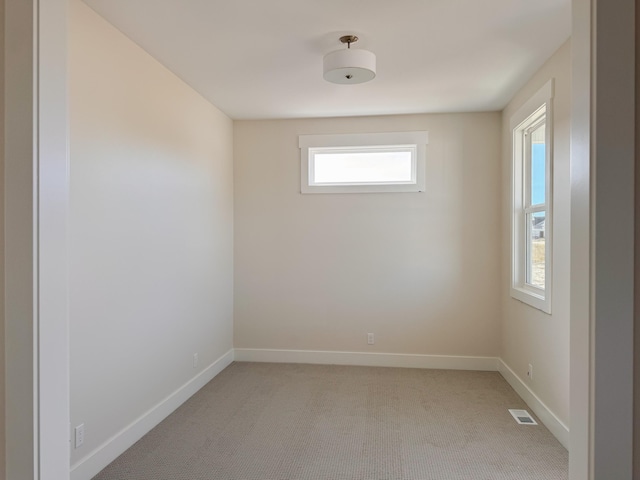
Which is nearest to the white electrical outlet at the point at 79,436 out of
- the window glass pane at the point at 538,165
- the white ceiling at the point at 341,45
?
the white ceiling at the point at 341,45

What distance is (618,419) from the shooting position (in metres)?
1.19

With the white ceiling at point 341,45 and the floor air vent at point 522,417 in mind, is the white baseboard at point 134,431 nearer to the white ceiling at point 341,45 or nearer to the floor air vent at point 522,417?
the white ceiling at point 341,45

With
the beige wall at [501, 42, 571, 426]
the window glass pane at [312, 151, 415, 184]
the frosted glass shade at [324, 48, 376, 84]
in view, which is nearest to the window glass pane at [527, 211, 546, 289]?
the beige wall at [501, 42, 571, 426]

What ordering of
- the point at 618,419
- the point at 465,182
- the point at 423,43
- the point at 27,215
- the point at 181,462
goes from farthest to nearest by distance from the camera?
the point at 465,182 < the point at 423,43 < the point at 181,462 < the point at 27,215 < the point at 618,419

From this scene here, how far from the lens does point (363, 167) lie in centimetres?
466

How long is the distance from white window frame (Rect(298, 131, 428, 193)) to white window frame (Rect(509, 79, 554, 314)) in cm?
92

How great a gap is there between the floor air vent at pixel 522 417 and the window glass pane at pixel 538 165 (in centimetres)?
166

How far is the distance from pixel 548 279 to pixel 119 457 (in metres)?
3.08

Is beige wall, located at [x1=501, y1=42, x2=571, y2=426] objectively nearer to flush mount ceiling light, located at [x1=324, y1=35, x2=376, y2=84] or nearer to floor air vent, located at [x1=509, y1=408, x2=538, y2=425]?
floor air vent, located at [x1=509, y1=408, x2=538, y2=425]

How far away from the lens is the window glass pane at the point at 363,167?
4594 millimetres

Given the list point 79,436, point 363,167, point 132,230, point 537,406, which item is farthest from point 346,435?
point 363,167

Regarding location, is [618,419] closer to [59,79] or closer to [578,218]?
[578,218]

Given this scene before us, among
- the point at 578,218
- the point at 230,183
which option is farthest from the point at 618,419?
the point at 230,183

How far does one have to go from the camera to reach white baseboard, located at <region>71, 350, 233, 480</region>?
2395 millimetres
